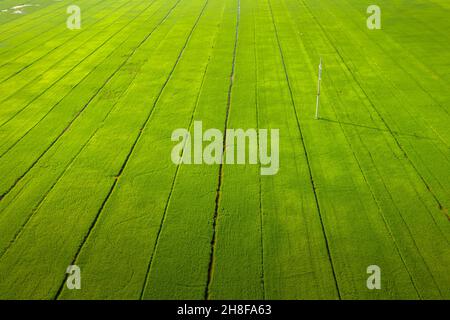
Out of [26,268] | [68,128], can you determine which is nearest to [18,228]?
[26,268]

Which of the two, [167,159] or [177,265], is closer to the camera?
[177,265]

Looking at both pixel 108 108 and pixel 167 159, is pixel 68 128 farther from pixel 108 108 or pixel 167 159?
pixel 167 159

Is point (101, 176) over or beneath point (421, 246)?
over
